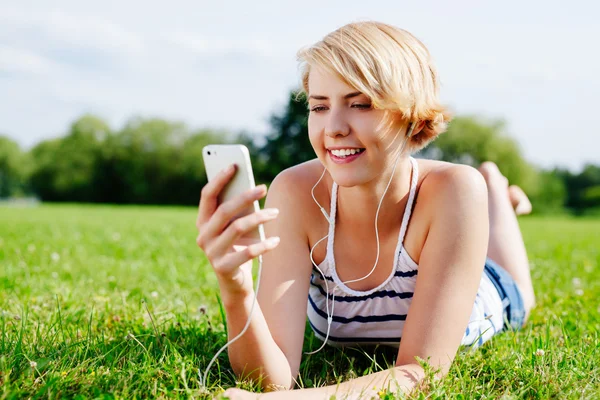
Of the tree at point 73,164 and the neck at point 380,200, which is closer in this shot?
the neck at point 380,200

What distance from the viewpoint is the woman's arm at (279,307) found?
88.2 inches

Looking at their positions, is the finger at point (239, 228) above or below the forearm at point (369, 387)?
above

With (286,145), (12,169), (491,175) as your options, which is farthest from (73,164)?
(491,175)

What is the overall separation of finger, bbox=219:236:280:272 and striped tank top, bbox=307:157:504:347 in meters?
0.99

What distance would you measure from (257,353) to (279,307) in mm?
322

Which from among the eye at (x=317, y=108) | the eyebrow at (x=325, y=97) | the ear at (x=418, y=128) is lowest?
the ear at (x=418, y=128)

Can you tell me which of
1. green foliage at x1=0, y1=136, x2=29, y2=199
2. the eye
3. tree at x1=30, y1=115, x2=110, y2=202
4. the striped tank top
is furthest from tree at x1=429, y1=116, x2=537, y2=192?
the eye

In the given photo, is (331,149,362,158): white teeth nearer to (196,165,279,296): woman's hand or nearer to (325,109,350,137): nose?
(325,109,350,137): nose

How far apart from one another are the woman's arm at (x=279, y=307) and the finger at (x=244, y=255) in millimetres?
204

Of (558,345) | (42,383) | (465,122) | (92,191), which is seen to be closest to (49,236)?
(42,383)

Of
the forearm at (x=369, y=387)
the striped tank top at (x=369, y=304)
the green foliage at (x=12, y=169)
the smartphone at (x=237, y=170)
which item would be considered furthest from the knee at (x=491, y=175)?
the green foliage at (x=12, y=169)

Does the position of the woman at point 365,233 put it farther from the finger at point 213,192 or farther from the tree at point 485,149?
the tree at point 485,149

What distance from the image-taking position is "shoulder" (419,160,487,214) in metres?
2.56

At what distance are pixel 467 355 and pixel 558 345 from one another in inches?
27.0
